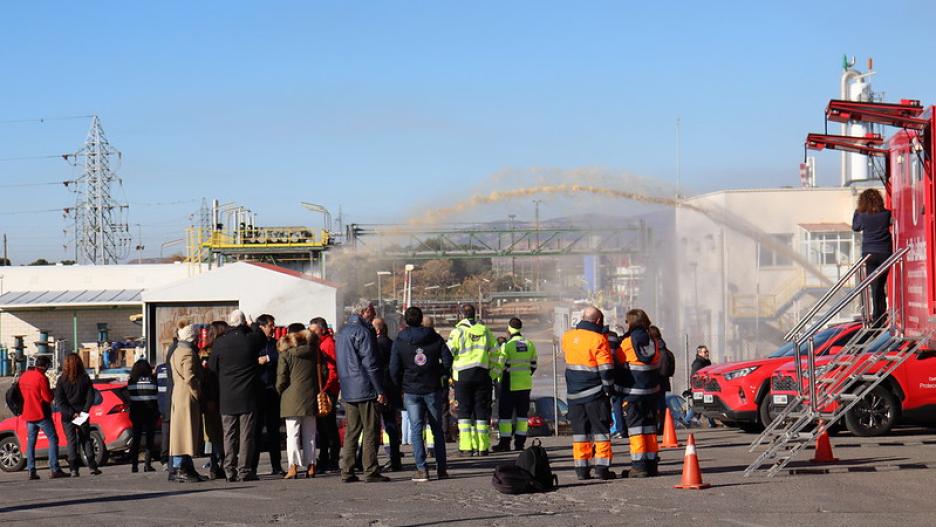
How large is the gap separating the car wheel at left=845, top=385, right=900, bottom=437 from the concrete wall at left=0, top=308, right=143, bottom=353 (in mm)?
47554

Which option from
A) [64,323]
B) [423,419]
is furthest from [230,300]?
[64,323]

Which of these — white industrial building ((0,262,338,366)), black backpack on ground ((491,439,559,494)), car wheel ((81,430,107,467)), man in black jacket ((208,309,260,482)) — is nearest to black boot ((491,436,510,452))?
man in black jacket ((208,309,260,482))

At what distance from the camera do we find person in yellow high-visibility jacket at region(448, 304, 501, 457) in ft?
51.8

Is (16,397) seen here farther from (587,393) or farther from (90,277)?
(90,277)

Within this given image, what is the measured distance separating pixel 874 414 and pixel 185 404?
982 centimetres

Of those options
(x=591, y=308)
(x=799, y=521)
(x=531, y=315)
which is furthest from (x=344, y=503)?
(x=531, y=315)

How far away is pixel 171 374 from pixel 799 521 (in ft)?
23.8

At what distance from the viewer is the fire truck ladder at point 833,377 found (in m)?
12.8

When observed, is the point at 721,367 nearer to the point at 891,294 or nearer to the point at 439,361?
the point at 891,294

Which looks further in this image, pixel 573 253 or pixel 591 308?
pixel 573 253

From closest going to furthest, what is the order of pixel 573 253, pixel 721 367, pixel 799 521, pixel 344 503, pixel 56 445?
pixel 799 521 < pixel 344 503 < pixel 56 445 < pixel 721 367 < pixel 573 253

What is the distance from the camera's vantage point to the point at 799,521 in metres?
9.75

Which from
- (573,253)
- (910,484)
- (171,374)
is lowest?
(910,484)

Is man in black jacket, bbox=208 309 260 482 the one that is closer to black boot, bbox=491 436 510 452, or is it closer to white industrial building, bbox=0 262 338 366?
black boot, bbox=491 436 510 452
